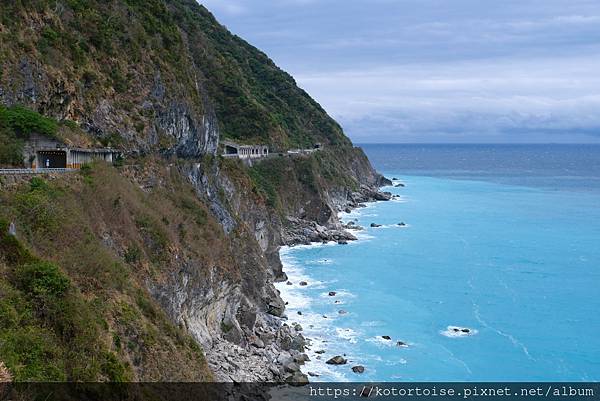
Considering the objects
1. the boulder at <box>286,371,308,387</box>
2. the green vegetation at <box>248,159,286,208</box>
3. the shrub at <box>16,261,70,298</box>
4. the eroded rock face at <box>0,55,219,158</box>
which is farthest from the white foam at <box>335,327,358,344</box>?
the green vegetation at <box>248,159,286,208</box>

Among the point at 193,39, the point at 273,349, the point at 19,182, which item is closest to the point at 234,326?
the point at 273,349

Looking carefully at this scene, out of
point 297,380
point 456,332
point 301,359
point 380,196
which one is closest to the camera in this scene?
point 297,380

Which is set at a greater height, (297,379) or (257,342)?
(257,342)

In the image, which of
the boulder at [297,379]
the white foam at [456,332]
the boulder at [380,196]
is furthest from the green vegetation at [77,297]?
the boulder at [380,196]

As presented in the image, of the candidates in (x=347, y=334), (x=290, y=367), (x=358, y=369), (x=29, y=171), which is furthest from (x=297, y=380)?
(x=29, y=171)

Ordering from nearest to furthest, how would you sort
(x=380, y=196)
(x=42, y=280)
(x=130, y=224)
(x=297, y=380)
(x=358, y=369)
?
(x=42, y=280) → (x=130, y=224) → (x=297, y=380) → (x=358, y=369) → (x=380, y=196)

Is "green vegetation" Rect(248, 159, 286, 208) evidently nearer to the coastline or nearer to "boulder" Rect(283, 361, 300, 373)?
the coastline

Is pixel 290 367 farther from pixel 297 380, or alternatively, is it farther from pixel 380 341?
pixel 380 341
